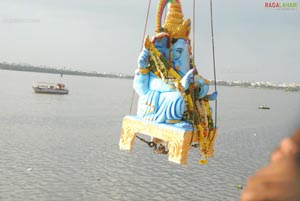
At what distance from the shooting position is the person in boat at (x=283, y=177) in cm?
89

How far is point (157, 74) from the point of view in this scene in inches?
247

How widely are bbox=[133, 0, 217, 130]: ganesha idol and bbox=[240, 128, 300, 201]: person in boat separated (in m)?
4.89

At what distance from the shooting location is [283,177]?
0.88 meters

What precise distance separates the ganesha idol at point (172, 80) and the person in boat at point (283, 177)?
4.89 m

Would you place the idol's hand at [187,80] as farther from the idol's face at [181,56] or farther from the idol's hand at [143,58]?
the idol's hand at [143,58]

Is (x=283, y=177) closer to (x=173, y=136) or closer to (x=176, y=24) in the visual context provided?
(x=173, y=136)

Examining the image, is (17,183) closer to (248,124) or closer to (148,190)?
(148,190)

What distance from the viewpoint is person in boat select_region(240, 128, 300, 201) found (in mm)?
885

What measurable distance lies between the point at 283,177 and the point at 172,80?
206 inches

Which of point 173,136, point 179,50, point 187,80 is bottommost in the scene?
point 173,136

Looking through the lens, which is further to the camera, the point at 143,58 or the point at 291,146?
the point at 143,58

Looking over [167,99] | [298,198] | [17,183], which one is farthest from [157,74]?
[17,183]

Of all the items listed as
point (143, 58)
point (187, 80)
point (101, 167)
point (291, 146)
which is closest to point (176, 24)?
point (143, 58)

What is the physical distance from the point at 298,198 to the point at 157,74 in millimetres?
5404
